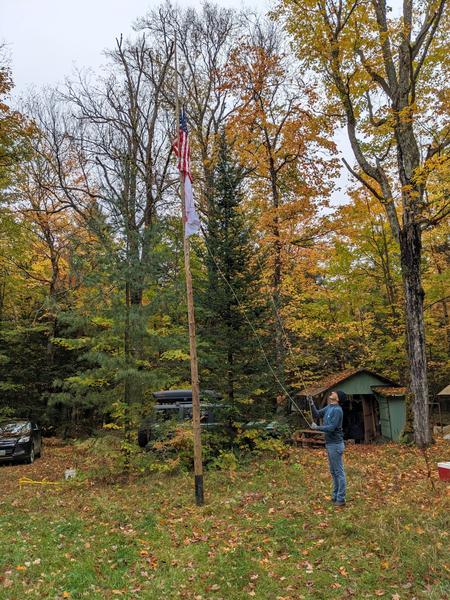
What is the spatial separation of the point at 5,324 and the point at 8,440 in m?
9.55

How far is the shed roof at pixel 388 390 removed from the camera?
18.5 m

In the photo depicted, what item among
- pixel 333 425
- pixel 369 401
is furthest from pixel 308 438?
pixel 333 425

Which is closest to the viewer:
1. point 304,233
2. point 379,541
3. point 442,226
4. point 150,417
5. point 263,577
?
point 263,577

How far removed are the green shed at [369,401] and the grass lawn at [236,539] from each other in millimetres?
8047

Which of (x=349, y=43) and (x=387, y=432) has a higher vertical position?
(x=349, y=43)

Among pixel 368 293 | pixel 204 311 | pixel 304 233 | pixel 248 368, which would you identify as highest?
pixel 304 233

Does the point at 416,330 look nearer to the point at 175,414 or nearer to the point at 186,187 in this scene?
the point at 175,414

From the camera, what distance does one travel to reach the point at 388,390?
19.1m

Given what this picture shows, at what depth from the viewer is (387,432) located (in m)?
19.0

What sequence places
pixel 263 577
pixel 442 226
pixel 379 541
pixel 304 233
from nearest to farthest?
pixel 263 577
pixel 379 541
pixel 304 233
pixel 442 226

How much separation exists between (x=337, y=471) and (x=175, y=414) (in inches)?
214

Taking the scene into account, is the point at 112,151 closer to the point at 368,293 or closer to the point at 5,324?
the point at 5,324

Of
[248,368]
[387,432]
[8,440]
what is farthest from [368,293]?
[8,440]

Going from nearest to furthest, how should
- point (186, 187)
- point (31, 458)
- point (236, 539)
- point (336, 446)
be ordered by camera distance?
point (236, 539) → point (336, 446) → point (186, 187) → point (31, 458)
